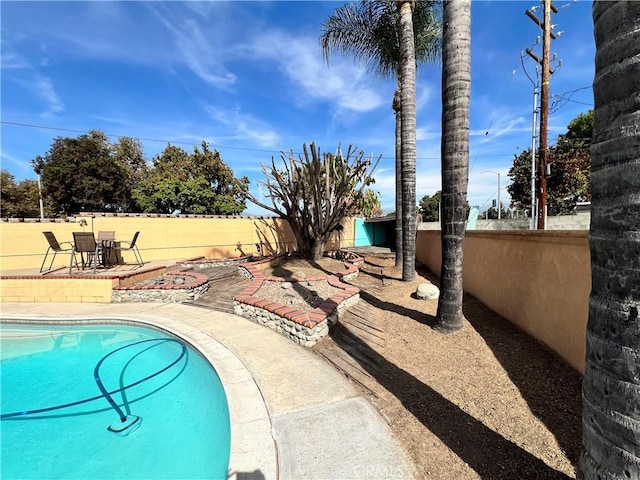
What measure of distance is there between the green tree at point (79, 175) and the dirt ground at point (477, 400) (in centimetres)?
2814

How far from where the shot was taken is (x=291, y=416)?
3.18 meters

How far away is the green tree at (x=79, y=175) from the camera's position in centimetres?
2291

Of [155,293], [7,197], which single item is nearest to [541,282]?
[155,293]

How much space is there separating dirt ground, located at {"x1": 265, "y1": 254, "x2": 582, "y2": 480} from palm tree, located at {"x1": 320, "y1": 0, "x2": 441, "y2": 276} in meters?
5.38

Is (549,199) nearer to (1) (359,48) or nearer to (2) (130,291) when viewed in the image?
(1) (359,48)

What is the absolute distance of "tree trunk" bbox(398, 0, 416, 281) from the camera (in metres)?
7.91

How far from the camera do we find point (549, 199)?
20.5 metres

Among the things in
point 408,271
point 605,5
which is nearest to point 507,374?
point 605,5

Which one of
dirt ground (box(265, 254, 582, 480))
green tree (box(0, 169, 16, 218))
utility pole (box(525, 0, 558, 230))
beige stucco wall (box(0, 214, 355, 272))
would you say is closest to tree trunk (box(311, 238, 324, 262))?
dirt ground (box(265, 254, 582, 480))

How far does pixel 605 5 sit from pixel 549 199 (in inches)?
985

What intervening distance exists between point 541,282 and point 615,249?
3.85 meters

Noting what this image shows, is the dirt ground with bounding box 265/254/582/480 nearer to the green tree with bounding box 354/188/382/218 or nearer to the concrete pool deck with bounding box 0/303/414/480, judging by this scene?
the concrete pool deck with bounding box 0/303/414/480

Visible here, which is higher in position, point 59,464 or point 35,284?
point 35,284

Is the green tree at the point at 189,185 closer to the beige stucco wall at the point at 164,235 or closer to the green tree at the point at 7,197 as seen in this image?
the beige stucco wall at the point at 164,235
